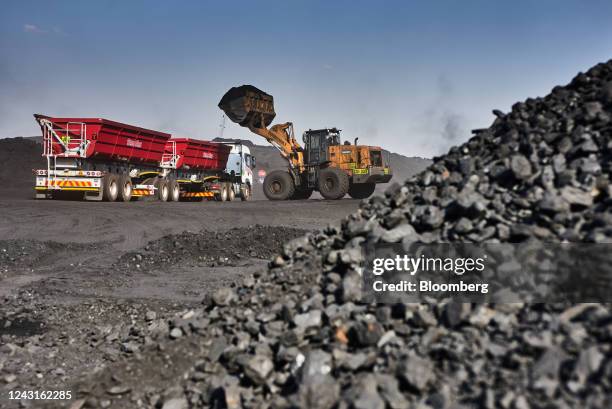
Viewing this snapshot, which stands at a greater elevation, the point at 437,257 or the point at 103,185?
the point at 103,185

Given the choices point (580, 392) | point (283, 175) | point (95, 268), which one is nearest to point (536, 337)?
point (580, 392)

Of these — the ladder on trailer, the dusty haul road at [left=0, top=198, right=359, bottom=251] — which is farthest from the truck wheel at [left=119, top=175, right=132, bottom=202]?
the dusty haul road at [left=0, top=198, right=359, bottom=251]

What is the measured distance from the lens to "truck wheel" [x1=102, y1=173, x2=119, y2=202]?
59.5ft

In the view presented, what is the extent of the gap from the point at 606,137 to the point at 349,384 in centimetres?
311

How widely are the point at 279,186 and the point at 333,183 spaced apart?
265 cm

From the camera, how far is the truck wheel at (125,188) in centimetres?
1895

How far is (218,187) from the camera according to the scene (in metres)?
25.4

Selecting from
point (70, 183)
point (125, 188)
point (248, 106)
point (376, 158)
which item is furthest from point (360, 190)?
point (70, 183)

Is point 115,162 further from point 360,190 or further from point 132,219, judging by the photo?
point 360,190

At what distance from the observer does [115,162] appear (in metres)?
19.5

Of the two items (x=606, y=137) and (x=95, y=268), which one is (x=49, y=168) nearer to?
(x=95, y=268)

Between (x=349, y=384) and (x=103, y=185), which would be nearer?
(x=349, y=384)

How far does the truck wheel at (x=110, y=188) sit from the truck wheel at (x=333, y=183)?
736 cm

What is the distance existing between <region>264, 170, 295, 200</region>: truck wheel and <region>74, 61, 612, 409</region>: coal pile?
16090 mm
